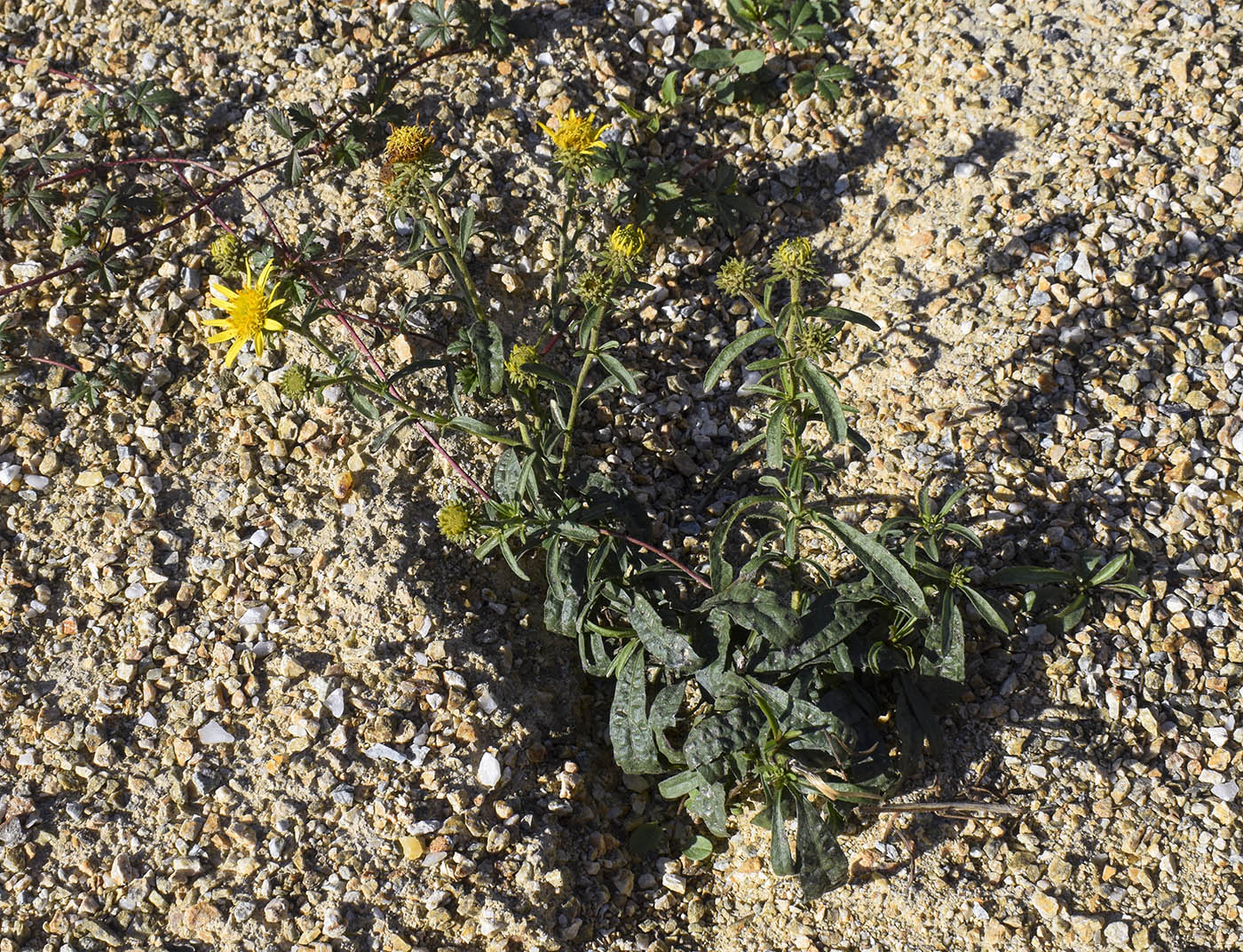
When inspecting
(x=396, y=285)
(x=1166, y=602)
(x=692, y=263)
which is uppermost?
(x=396, y=285)

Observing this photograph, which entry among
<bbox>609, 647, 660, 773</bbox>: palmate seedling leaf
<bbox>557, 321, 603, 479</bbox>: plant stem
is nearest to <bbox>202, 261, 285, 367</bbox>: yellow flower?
<bbox>557, 321, 603, 479</bbox>: plant stem

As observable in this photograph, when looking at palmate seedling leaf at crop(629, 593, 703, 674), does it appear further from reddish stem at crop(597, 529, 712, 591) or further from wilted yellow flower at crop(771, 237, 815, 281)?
wilted yellow flower at crop(771, 237, 815, 281)

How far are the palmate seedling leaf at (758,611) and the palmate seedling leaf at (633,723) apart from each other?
0.29m

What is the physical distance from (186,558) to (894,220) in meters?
2.91

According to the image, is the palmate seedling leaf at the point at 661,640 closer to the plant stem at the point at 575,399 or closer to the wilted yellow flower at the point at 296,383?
the plant stem at the point at 575,399

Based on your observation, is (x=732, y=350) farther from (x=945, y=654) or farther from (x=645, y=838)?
(x=645, y=838)

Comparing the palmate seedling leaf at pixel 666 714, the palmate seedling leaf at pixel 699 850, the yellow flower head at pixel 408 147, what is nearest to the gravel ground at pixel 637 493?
the palmate seedling leaf at pixel 699 850

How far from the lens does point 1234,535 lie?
370 centimetres

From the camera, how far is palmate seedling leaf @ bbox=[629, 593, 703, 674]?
3.37 metres

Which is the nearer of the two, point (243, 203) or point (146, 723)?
point (146, 723)

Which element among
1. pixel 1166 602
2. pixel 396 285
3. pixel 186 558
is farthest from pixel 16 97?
pixel 1166 602

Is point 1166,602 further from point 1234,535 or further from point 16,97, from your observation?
point 16,97

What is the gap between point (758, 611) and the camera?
334 cm

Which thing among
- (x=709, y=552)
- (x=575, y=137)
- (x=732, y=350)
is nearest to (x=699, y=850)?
(x=709, y=552)
